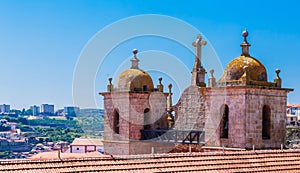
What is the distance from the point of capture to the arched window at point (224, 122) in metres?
19.8

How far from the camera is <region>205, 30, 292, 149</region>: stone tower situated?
18.9 metres

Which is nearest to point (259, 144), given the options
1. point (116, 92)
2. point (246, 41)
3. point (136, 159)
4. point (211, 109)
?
point (211, 109)

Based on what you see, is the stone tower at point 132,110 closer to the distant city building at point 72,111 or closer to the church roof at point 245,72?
the distant city building at point 72,111

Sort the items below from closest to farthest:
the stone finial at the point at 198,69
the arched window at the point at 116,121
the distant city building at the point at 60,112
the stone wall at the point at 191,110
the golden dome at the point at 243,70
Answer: the golden dome at the point at 243,70 → the stone wall at the point at 191,110 → the stone finial at the point at 198,69 → the arched window at the point at 116,121 → the distant city building at the point at 60,112

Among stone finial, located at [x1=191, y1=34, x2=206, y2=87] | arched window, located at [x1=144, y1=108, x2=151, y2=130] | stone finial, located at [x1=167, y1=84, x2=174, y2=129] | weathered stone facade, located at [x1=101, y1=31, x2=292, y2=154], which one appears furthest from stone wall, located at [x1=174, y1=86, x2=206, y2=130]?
arched window, located at [x1=144, y1=108, x2=151, y2=130]

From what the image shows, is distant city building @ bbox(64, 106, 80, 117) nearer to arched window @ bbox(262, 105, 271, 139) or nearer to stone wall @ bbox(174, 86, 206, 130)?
stone wall @ bbox(174, 86, 206, 130)

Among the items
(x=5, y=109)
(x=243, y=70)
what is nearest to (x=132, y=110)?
(x=243, y=70)

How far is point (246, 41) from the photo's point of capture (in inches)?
797

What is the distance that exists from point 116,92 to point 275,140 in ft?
24.7

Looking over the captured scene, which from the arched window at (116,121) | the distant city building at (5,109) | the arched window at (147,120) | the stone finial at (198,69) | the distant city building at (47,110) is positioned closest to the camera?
the stone finial at (198,69)

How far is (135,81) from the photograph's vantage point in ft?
76.7

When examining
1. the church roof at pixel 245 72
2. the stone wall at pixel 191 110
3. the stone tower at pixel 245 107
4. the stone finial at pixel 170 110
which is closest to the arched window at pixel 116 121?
the stone finial at pixel 170 110

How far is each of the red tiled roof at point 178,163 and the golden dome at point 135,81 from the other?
6.76 m

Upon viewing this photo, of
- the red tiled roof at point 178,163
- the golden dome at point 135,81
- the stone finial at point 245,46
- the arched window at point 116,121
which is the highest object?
the stone finial at point 245,46
